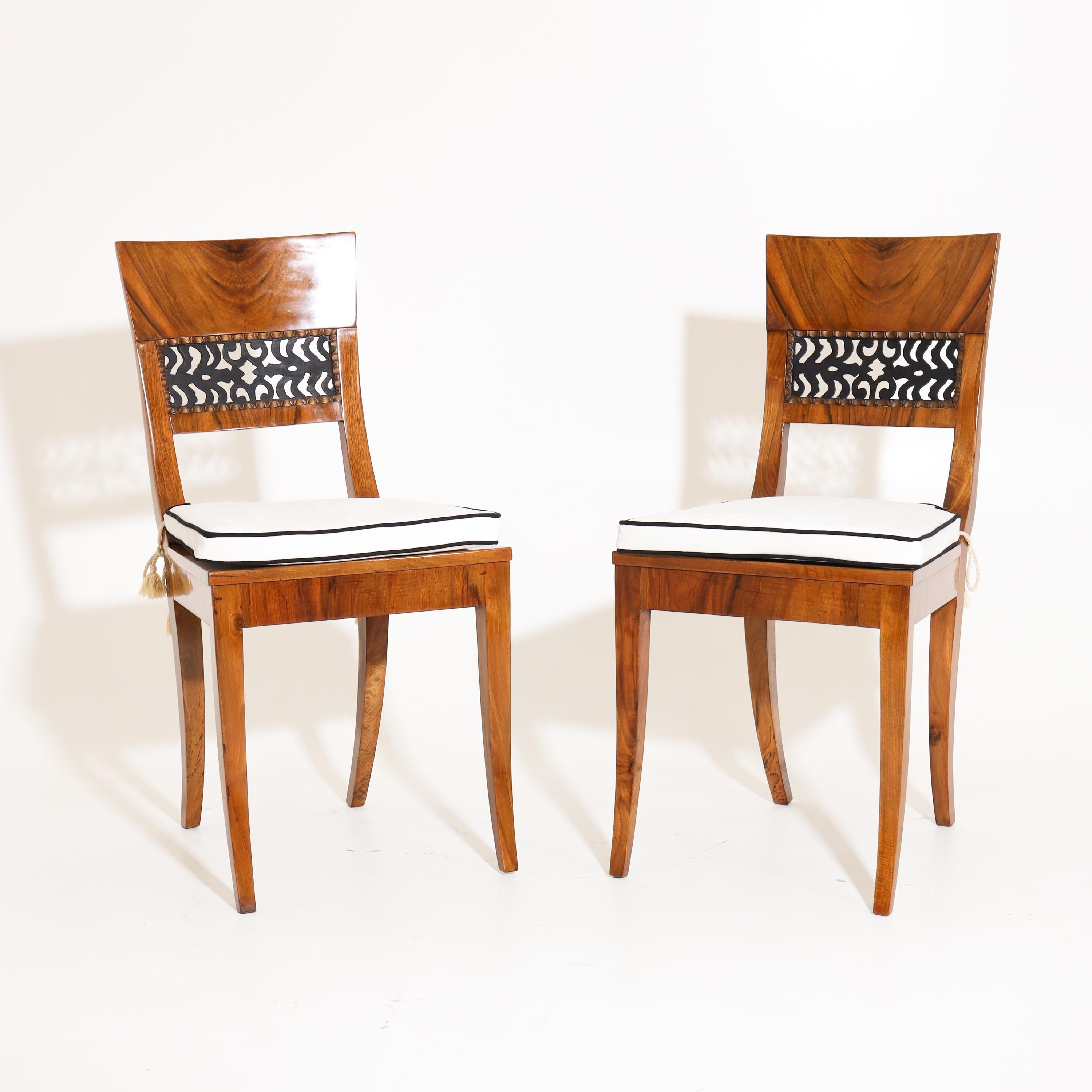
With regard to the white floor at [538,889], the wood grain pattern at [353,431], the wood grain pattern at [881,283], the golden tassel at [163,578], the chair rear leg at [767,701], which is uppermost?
the wood grain pattern at [881,283]

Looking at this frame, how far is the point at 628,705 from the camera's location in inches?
73.0

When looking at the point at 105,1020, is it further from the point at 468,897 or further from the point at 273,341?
the point at 273,341

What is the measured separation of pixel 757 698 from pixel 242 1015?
40.6 inches

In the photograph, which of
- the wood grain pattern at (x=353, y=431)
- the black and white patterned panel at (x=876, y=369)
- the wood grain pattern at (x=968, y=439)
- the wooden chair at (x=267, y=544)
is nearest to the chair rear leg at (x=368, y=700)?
the wooden chair at (x=267, y=544)

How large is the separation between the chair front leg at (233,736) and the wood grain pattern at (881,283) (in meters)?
1.00

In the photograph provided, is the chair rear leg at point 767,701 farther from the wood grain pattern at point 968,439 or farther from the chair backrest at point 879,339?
the wood grain pattern at point 968,439

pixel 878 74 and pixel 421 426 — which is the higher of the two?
pixel 878 74

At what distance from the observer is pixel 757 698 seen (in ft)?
7.17

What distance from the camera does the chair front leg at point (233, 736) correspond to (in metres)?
1.69

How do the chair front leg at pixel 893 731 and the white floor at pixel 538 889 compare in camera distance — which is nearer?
the white floor at pixel 538 889

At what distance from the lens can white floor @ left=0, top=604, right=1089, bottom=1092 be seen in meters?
1.40

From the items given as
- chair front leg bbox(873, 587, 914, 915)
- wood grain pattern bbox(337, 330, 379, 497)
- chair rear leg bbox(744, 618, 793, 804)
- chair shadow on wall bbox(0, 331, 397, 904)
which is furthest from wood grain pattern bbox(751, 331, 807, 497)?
chair shadow on wall bbox(0, 331, 397, 904)

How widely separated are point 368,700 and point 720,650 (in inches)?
33.1

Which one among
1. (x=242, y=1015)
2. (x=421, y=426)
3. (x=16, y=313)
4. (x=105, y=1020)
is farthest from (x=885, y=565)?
(x=16, y=313)
